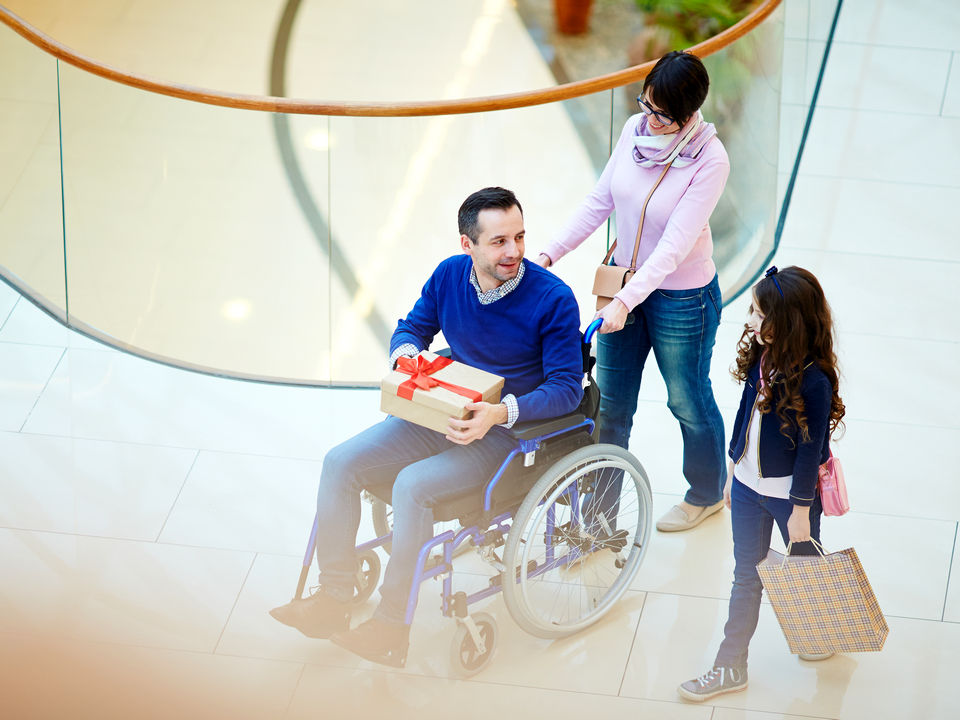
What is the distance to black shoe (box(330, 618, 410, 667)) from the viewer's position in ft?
8.39

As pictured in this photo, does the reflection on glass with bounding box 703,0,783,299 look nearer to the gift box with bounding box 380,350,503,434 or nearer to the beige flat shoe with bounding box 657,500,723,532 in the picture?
the beige flat shoe with bounding box 657,500,723,532

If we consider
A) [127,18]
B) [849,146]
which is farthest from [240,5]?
[849,146]

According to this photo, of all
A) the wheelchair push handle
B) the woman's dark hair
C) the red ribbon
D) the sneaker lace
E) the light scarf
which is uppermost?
the woman's dark hair

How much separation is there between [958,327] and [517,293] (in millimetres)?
2111

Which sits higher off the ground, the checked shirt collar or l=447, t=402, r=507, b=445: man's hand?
the checked shirt collar

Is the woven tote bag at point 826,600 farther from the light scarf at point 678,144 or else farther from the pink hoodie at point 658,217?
the light scarf at point 678,144

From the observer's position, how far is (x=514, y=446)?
267 centimetres

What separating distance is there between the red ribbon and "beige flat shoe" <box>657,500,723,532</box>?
927 millimetres

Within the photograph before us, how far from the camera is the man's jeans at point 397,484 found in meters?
2.54

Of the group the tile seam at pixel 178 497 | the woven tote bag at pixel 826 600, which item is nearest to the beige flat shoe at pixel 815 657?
the woven tote bag at pixel 826 600

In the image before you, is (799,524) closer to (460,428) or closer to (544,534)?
(544,534)

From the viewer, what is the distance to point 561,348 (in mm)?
2613

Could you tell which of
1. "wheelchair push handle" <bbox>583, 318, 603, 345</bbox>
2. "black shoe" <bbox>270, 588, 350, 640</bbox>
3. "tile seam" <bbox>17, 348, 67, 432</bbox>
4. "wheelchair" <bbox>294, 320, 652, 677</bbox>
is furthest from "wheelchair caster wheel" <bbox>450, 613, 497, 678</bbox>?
"tile seam" <bbox>17, 348, 67, 432</bbox>

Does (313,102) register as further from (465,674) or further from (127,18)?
(127,18)
